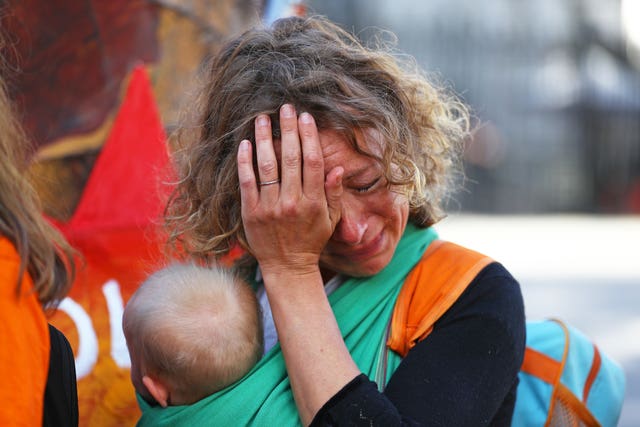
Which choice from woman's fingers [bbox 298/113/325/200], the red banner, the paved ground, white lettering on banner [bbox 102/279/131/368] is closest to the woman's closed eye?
woman's fingers [bbox 298/113/325/200]

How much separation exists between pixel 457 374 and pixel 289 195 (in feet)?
1.54

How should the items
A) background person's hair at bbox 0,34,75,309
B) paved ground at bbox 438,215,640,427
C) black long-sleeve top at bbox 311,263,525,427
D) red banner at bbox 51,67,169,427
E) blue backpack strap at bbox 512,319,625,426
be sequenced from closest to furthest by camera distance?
1. background person's hair at bbox 0,34,75,309
2. black long-sleeve top at bbox 311,263,525,427
3. blue backpack strap at bbox 512,319,625,426
4. red banner at bbox 51,67,169,427
5. paved ground at bbox 438,215,640,427

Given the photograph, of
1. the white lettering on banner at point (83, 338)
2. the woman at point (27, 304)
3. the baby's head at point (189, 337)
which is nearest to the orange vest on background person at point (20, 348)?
the woman at point (27, 304)

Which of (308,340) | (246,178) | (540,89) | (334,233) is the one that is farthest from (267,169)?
(540,89)

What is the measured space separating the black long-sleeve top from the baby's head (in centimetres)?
23

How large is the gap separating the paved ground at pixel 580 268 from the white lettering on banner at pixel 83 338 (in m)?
3.00

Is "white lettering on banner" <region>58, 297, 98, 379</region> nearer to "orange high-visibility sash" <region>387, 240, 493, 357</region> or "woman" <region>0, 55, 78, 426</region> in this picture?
"woman" <region>0, 55, 78, 426</region>

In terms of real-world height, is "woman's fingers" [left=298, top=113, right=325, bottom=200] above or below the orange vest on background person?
above

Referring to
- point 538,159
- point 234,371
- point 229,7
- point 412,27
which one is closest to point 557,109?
point 538,159

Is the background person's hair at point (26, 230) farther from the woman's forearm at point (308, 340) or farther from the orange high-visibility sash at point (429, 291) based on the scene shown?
the orange high-visibility sash at point (429, 291)

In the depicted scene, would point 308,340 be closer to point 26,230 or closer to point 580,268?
point 26,230

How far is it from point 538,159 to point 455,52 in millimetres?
1900

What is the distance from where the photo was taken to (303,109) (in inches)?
68.6

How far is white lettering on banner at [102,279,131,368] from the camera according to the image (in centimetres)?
230
